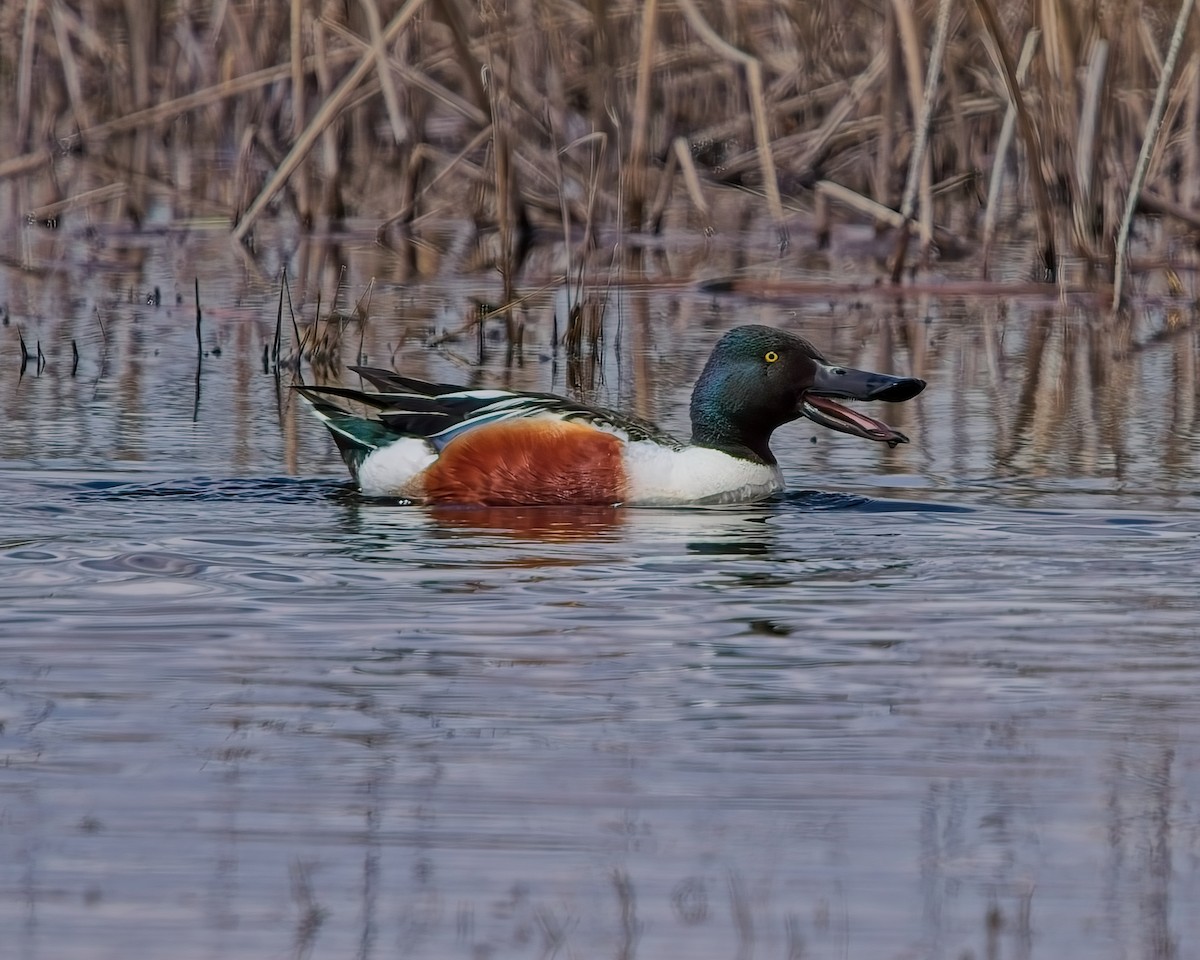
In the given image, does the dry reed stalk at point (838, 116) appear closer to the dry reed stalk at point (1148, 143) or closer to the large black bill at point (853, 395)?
the dry reed stalk at point (1148, 143)

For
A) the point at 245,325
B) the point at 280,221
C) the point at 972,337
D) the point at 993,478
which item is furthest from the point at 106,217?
the point at 993,478

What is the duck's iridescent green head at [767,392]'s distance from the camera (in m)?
6.57

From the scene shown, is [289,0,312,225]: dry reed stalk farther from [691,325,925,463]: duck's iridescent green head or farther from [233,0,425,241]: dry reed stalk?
[691,325,925,463]: duck's iridescent green head

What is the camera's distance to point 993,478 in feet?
21.0

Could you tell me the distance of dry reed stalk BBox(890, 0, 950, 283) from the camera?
930 cm

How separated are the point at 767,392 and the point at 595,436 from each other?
63cm

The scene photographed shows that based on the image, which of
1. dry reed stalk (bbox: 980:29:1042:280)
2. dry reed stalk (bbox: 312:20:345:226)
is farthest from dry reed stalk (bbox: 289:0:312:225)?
dry reed stalk (bbox: 980:29:1042:280)

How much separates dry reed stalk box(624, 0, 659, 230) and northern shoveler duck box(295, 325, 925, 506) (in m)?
3.84

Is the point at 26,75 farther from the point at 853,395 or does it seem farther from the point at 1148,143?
the point at 853,395

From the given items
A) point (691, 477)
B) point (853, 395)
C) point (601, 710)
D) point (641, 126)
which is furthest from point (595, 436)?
point (641, 126)

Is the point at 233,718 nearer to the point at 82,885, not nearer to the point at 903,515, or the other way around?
the point at 82,885

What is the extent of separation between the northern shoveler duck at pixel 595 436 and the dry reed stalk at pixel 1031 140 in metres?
2.96

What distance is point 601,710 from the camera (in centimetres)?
374

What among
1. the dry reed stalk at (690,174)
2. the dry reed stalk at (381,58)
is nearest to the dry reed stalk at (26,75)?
the dry reed stalk at (381,58)
